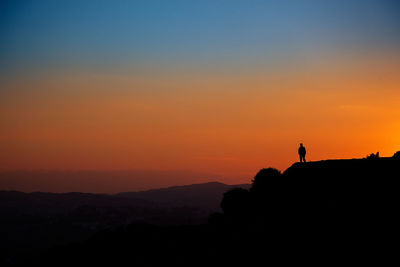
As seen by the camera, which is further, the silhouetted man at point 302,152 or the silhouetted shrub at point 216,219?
the silhouetted shrub at point 216,219

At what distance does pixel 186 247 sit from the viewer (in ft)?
180

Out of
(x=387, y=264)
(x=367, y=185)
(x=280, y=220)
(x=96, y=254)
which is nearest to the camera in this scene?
(x=387, y=264)

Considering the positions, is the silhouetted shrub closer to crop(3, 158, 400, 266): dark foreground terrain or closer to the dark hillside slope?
crop(3, 158, 400, 266): dark foreground terrain

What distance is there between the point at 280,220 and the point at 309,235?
6667 millimetres

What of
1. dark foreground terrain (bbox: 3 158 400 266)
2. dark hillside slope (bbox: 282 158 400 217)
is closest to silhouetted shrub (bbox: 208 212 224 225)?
dark foreground terrain (bbox: 3 158 400 266)

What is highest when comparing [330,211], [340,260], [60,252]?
[330,211]

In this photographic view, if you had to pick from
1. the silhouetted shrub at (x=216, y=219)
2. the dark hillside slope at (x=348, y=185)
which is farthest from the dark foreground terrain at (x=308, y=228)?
the silhouetted shrub at (x=216, y=219)

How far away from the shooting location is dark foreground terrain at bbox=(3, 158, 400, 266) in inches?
1353

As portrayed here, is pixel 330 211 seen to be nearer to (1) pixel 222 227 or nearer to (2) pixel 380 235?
(2) pixel 380 235

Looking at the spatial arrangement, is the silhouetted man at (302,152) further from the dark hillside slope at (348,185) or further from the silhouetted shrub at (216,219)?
the silhouetted shrub at (216,219)

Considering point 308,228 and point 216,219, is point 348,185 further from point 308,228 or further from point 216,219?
point 216,219

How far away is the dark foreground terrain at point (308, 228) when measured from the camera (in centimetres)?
3438

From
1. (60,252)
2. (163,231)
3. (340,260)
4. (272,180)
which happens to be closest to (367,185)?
(340,260)

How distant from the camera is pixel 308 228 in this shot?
39.8 meters
